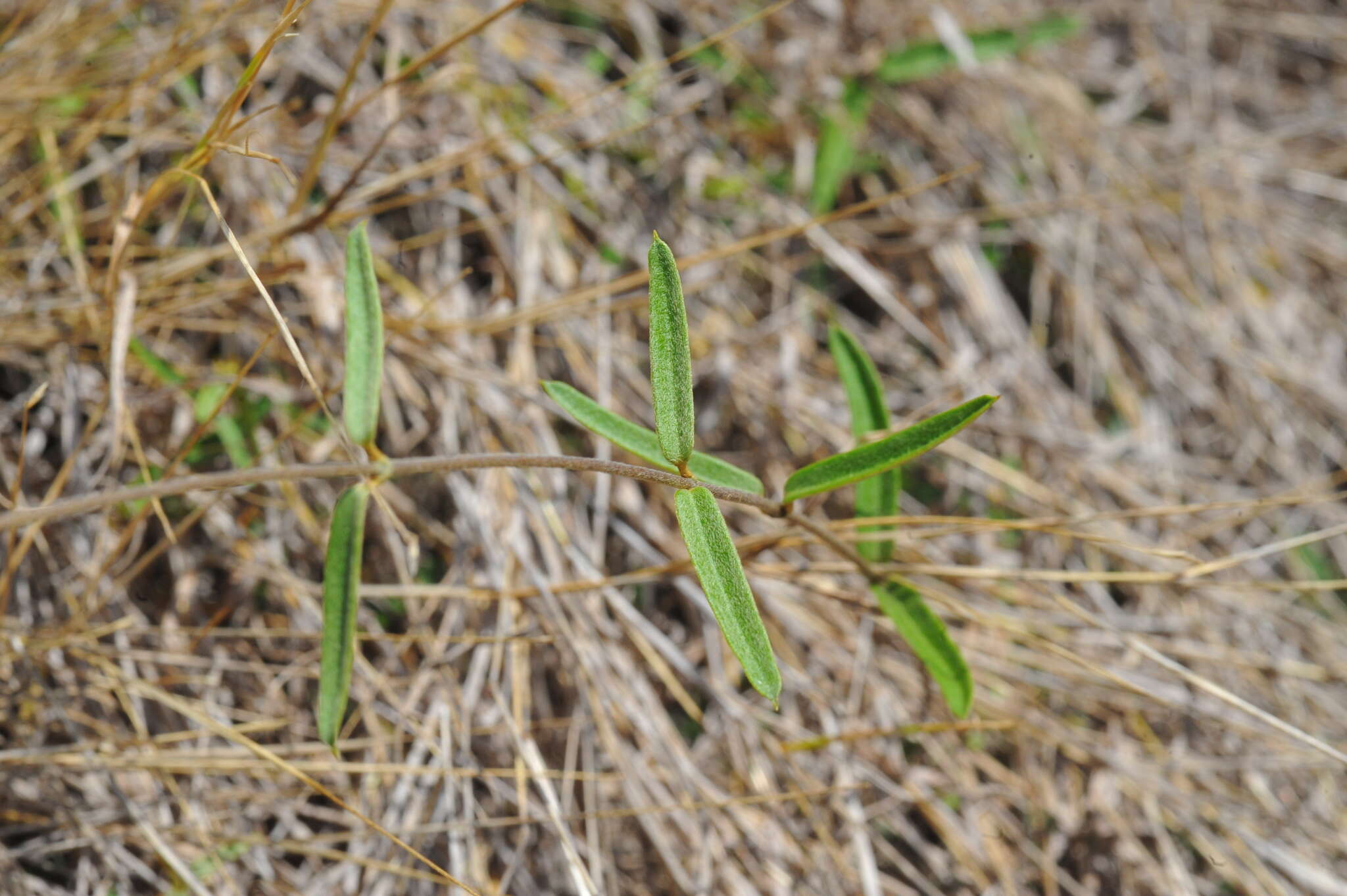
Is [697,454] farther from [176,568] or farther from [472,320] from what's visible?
[176,568]

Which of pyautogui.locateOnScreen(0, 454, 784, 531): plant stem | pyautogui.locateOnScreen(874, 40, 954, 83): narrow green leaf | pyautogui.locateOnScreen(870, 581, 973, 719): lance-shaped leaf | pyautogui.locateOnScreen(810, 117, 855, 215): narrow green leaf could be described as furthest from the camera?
pyautogui.locateOnScreen(874, 40, 954, 83): narrow green leaf

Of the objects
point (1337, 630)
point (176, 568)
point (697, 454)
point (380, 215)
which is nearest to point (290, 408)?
point (176, 568)

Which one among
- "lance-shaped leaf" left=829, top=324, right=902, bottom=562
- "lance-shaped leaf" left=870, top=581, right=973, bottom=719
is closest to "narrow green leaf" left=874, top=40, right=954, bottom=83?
"lance-shaped leaf" left=829, top=324, right=902, bottom=562

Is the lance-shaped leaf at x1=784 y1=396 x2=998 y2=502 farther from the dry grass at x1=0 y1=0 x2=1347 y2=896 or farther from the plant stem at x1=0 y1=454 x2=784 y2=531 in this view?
the dry grass at x1=0 y1=0 x2=1347 y2=896

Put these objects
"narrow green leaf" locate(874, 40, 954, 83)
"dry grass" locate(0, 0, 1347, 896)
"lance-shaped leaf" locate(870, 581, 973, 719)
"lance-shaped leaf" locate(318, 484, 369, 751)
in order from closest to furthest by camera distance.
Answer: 1. "lance-shaped leaf" locate(318, 484, 369, 751)
2. "lance-shaped leaf" locate(870, 581, 973, 719)
3. "dry grass" locate(0, 0, 1347, 896)
4. "narrow green leaf" locate(874, 40, 954, 83)

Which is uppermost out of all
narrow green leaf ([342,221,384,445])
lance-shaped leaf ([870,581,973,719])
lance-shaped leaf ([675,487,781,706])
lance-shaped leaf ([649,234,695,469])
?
narrow green leaf ([342,221,384,445])

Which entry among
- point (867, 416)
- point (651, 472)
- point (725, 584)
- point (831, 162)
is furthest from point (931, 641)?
point (831, 162)
